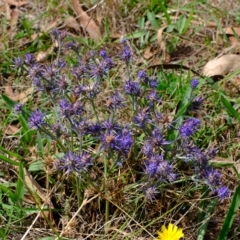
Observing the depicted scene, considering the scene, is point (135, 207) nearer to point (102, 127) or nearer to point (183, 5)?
point (102, 127)

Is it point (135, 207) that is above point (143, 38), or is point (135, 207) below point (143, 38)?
below

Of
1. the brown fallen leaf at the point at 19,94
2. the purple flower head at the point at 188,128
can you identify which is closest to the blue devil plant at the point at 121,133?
the purple flower head at the point at 188,128

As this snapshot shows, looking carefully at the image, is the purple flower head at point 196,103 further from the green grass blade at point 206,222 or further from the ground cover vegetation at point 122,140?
the green grass blade at point 206,222

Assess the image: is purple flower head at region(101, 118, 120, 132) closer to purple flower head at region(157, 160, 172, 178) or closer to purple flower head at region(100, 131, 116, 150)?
purple flower head at region(100, 131, 116, 150)

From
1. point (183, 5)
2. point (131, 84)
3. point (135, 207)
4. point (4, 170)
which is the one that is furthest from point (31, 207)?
point (183, 5)

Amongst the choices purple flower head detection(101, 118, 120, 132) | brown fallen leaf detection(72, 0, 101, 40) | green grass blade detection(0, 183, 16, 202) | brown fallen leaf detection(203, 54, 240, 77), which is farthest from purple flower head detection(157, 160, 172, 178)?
brown fallen leaf detection(72, 0, 101, 40)

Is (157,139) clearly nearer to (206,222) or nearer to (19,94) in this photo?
(206,222)
